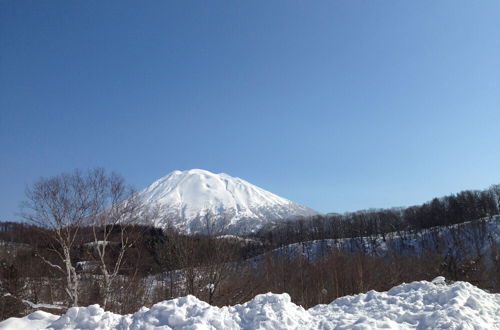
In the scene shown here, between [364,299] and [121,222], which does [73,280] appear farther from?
[364,299]

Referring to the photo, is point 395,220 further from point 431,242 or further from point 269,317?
point 269,317

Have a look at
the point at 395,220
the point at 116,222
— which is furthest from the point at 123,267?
the point at 395,220

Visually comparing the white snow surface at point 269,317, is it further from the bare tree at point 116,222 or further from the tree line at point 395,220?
the tree line at point 395,220

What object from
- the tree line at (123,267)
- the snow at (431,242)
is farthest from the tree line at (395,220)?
the tree line at (123,267)

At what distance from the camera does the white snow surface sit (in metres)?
6.47

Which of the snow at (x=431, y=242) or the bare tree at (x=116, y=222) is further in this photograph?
the snow at (x=431, y=242)

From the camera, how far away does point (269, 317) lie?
6.81 metres

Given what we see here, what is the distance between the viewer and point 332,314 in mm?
7879

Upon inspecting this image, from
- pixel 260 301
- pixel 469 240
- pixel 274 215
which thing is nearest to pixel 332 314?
pixel 260 301

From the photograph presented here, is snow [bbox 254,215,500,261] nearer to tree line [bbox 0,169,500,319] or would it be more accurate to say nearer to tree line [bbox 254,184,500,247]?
tree line [bbox 254,184,500,247]

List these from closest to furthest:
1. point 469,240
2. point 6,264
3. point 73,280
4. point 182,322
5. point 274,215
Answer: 1. point 182,322
2. point 73,280
3. point 6,264
4. point 469,240
5. point 274,215

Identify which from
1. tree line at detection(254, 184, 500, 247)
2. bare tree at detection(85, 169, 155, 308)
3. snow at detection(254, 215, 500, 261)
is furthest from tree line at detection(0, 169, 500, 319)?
tree line at detection(254, 184, 500, 247)

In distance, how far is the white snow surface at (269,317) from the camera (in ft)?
21.2

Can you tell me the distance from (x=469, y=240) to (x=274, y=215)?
114149 millimetres
